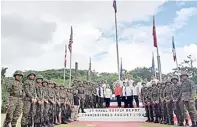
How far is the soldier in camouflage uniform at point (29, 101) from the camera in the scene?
652 centimetres

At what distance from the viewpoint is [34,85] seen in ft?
22.4

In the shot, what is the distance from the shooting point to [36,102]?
7.02 meters

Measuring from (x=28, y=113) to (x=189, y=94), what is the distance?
11.6 ft

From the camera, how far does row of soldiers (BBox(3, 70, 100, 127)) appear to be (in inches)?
241

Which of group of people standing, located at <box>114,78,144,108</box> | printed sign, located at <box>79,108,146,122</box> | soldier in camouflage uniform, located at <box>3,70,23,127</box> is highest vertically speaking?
group of people standing, located at <box>114,78,144,108</box>

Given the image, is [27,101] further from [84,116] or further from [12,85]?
[84,116]

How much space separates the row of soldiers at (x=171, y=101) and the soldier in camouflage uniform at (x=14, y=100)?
11.7 ft

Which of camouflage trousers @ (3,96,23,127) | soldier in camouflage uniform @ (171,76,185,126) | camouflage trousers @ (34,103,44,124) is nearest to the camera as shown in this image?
camouflage trousers @ (3,96,23,127)

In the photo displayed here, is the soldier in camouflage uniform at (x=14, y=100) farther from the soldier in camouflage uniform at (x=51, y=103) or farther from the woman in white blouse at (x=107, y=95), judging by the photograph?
the woman in white blouse at (x=107, y=95)

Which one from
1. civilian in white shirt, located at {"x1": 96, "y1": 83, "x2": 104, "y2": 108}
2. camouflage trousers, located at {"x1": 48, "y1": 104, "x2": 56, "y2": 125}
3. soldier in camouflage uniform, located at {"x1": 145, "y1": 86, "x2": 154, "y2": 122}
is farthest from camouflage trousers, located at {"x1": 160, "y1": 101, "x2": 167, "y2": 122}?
civilian in white shirt, located at {"x1": 96, "y1": 83, "x2": 104, "y2": 108}

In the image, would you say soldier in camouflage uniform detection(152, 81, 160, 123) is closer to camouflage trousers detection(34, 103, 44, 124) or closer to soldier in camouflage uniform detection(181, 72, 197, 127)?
soldier in camouflage uniform detection(181, 72, 197, 127)

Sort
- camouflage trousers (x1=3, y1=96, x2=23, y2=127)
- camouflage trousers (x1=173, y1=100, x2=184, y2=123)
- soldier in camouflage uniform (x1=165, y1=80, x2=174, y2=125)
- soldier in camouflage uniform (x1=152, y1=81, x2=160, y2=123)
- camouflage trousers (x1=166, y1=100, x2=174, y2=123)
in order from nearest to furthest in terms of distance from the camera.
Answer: camouflage trousers (x1=3, y1=96, x2=23, y2=127), camouflage trousers (x1=173, y1=100, x2=184, y2=123), soldier in camouflage uniform (x1=165, y1=80, x2=174, y2=125), camouflage trousers (x1=166, y1=100, x2=174, y2=123), soldier in camouflage uniform (x1=152, y1=81, x2=160, y2=123)

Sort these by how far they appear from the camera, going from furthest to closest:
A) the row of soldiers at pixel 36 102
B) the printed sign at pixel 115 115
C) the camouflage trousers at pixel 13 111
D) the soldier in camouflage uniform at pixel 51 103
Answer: the printed sign at pixel 115 115 < the soldier in camouflage uniform at pixel 51 103 < the row of soldiers at pixel 36 102 < the camouflage trousers at pixel 13 111

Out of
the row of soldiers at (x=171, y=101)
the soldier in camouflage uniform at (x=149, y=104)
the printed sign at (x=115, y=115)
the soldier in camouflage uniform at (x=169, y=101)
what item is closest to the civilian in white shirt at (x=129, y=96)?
the printed sign at (x=115, y=115)
